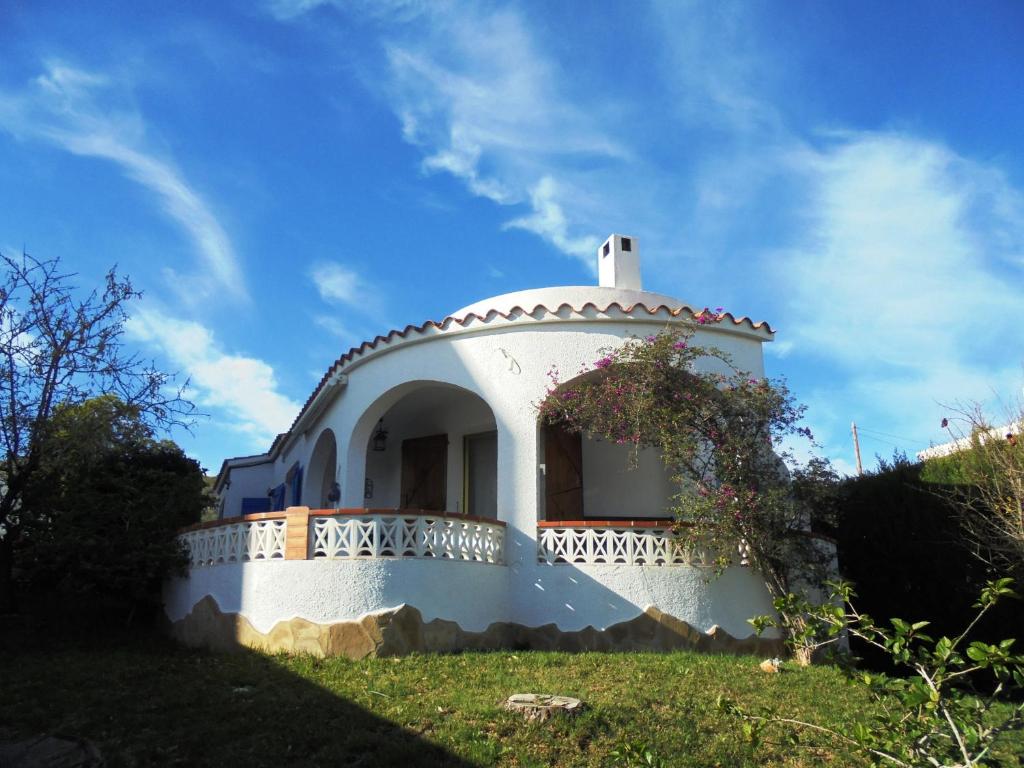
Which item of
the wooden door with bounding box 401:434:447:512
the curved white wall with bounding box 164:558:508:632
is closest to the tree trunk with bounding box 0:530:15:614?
the curved white wall with bounding box 164:558:508:632

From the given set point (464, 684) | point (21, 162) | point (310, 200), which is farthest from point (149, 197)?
point (464, 684)

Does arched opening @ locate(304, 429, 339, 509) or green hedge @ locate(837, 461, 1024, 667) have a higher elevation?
arched opening @ locate(304, 429, 339, 509)

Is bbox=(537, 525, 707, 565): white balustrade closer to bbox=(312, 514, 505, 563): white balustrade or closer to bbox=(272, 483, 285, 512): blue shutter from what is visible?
bbox=(312, 514, 505, 563): white balustrade

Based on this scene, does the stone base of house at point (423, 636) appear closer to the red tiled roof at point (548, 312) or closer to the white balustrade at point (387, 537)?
the white balustrade at point (387, 537)

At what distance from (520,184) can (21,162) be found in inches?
232

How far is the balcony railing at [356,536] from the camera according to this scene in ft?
27.9

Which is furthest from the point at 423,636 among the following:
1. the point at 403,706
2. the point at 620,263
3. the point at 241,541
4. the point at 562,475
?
the point at 620,263

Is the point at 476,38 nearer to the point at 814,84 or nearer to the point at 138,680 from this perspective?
the point at 814,84

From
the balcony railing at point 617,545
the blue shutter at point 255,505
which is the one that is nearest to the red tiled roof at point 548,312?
the balcony railing at point 617,545

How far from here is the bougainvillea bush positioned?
876cm

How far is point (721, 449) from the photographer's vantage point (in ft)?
29.2

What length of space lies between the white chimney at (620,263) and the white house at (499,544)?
0.06m

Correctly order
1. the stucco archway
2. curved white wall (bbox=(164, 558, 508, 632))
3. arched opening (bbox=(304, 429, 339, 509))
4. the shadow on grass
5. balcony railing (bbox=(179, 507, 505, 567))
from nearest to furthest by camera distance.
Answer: the shadow on grass → curved white wall (bbox=(164, 558, 508, 632)) → balcony railing (bbox=(179, 507, 505, 567)) → the stucco archway → arched opening (bbox=(304, 429, 339, 509))

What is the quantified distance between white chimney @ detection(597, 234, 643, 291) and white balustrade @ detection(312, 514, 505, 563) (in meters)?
5.15
